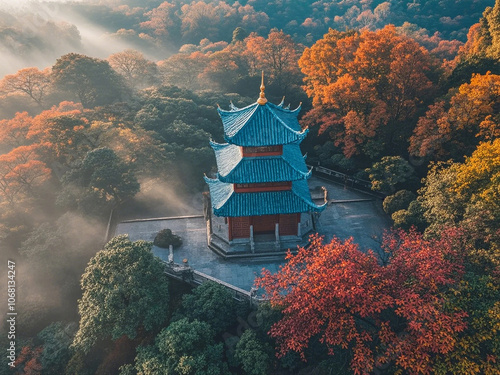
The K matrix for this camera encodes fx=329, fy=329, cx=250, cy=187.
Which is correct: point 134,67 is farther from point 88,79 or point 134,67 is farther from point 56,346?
point 56,346

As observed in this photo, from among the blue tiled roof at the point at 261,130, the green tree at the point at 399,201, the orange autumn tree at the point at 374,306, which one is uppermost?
the blue tiled roof at the point at 261,130

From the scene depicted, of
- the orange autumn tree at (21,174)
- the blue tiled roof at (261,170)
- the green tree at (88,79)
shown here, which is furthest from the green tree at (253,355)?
the green tree at (88,79)

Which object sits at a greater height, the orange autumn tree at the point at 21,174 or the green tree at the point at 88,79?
the green tree at the point at 88,79

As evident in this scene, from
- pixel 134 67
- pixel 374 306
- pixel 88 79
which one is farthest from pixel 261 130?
pixel 134 67

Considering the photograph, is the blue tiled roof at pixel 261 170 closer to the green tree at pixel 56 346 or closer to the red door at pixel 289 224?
the red door at pixel 289 224

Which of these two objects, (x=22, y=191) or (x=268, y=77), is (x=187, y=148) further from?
(x=268, y=77)

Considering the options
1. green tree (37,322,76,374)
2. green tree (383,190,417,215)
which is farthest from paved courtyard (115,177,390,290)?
green tree (37,322,76,374)
